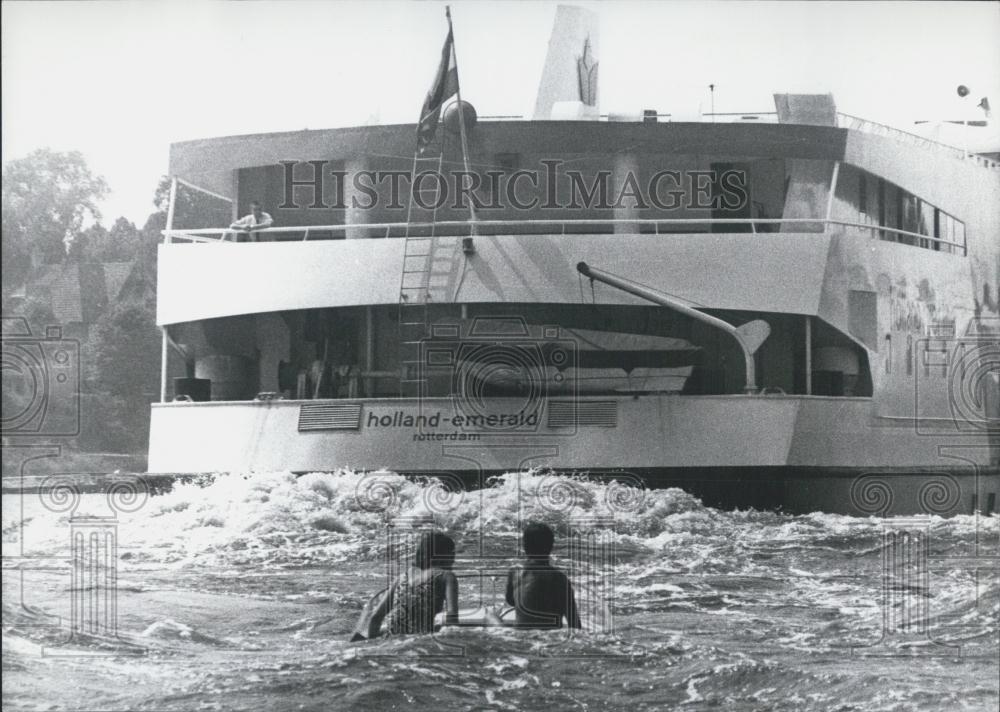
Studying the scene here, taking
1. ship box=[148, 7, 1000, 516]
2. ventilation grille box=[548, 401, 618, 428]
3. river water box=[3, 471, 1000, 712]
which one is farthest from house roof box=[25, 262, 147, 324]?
ventilation grille box=[548, 401, 618, 428]

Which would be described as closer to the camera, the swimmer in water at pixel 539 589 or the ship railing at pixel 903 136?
the swimmer in water at pixel 539 589

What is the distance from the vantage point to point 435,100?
15.7 feet

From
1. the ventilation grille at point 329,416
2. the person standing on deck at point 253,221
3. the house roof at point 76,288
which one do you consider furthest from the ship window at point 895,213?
the house roof at point 76,288

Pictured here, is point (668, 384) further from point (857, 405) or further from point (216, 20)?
point (216, 20)

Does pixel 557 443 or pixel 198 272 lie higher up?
pixel 198 272

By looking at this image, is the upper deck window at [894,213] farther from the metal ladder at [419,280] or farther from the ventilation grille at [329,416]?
the ventilation grille at [329,416]

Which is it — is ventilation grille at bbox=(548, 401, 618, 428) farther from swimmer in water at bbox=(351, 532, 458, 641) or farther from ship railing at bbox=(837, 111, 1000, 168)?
ship railing at bbox=(837, 111, 1000, 168)

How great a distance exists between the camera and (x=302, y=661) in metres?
4.67

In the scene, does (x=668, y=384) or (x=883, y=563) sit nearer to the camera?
(x=668, y=384)

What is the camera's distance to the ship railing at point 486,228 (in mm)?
4785

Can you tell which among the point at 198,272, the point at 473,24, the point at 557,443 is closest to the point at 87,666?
the point at 198,272

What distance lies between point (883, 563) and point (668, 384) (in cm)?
106

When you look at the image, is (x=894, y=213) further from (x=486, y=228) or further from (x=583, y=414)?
(x=486, y=228)

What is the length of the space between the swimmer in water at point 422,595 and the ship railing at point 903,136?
1.98 meters
